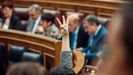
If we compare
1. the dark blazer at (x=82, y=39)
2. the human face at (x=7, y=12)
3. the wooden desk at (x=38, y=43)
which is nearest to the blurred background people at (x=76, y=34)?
the dark blazer at (x=82, y=39)

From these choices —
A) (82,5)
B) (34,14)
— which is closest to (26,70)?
(34,14)

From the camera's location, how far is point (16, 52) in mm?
2811

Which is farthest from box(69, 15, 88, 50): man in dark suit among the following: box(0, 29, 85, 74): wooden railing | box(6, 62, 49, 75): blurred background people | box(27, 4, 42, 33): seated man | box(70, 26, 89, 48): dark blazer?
box(6, 62, 49, 75): blurred background people

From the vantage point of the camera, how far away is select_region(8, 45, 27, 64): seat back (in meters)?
2.79

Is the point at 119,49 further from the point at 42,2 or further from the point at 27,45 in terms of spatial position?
the point at 42,2

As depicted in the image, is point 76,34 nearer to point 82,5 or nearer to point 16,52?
point 16,52

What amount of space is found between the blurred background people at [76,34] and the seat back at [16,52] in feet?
1.46

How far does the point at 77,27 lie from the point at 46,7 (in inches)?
63.3

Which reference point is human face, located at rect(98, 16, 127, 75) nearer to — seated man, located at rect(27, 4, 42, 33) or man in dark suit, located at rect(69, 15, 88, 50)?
man in dark suit, located at rect(69, 15, 88, 50)

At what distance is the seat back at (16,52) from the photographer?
9.16 feet

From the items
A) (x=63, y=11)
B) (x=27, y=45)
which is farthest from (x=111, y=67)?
(x=63, y=11)

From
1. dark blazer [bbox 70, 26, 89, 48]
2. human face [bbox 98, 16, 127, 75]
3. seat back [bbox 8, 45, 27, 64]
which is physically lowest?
seat back [bbox 8, 45, 27, 64]

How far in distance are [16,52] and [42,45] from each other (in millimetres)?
289

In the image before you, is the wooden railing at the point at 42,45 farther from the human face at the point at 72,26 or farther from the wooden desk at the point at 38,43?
the human face at the point at 72,26
